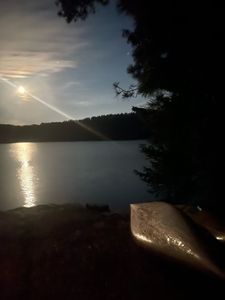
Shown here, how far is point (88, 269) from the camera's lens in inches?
340

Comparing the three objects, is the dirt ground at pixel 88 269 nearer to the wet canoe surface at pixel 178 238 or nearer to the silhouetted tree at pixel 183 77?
the wet canoe surface at pixel 178 238

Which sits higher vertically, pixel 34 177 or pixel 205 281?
pixel 205 281

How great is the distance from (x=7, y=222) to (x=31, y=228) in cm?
136

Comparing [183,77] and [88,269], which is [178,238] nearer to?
[88,269]

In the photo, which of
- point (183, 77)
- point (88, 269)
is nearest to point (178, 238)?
point (88, 269)

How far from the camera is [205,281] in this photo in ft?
25.1

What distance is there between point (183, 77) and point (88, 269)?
8.52 m

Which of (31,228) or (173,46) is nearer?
(31,228)

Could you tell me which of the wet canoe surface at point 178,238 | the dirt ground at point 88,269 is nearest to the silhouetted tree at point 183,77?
the wet canoe surface at point 178,238

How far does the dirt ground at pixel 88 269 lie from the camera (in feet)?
25.3

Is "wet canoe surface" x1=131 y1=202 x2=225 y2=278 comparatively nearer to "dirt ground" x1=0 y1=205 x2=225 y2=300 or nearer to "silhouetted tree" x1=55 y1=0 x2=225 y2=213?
"dirt ground" x1=0 y1=205 x2=225 y2=300

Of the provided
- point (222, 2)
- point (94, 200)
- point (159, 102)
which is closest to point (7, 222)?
point (159, 102)

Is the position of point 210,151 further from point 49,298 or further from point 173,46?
point 49,298

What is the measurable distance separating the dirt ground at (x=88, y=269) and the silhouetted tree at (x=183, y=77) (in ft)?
17.3
